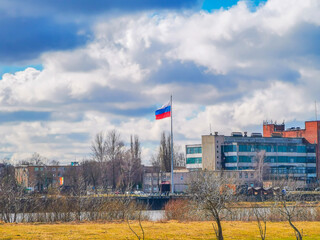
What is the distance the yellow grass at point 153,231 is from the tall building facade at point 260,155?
9829 centimetres

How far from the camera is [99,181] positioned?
16038cm

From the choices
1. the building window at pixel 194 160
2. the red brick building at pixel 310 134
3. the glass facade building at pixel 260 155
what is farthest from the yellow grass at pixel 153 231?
the red brick building at pixel 310 134

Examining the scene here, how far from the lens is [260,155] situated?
549 feet

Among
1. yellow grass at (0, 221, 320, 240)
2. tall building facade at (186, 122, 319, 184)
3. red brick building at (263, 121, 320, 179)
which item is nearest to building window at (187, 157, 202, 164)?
tall building facade at (186, 122, 319, 184)

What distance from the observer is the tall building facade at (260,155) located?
168 m

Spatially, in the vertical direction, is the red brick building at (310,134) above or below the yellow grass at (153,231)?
above

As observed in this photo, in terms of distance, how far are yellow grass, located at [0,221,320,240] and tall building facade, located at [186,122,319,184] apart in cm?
9829

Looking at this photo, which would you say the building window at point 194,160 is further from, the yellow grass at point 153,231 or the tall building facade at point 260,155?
the yellow grass at point 153,231

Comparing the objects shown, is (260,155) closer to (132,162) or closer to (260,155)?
(260,155)

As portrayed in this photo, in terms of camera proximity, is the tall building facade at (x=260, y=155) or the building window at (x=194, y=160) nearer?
the tall building facade at (x=260, y=155)

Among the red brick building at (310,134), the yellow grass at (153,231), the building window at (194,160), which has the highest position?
the red brick building at (310,134)

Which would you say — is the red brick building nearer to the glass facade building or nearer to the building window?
the glass facade building

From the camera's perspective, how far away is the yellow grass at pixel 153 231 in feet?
172

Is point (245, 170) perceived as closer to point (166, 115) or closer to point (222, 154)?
point (222, 154)
